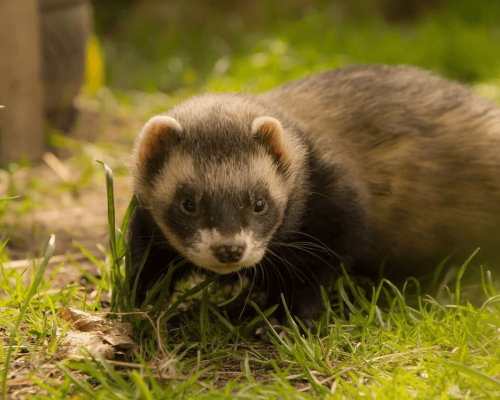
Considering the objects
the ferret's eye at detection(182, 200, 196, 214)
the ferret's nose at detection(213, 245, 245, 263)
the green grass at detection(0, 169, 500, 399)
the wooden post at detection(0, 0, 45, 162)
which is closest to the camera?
the green grass at detection(0, 169, 500, 399)

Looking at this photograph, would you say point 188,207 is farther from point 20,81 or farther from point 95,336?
point 20,81

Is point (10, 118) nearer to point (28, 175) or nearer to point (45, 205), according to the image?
point (28, 175)

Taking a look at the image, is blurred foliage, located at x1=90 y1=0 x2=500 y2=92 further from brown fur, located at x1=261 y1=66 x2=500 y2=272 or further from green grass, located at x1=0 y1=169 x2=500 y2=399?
green grass, located at x1=0 y1=169 x2=500 y2=399

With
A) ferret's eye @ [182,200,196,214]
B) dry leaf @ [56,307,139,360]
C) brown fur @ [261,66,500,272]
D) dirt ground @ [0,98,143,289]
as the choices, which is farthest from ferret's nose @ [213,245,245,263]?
brown fur @ [261,66,500,272]

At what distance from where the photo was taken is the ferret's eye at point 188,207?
10.4 feet

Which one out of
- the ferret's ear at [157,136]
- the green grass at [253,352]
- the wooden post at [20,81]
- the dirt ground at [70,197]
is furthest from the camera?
the wooden post at [20,81]

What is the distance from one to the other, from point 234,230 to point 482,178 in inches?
77.1

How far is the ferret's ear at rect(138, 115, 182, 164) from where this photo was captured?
329 centimetres

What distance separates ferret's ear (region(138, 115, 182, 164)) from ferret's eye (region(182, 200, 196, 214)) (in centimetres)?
33

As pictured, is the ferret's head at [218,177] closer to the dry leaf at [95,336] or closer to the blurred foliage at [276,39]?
the dry leaf at [95,336]

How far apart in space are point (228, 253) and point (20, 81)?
13.6 feet

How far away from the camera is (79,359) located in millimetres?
2947

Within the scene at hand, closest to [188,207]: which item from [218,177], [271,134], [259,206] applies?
[218,177]

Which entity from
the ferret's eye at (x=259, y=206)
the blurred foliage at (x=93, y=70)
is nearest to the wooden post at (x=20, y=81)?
the blurred foliage at (x=93, y=70)
